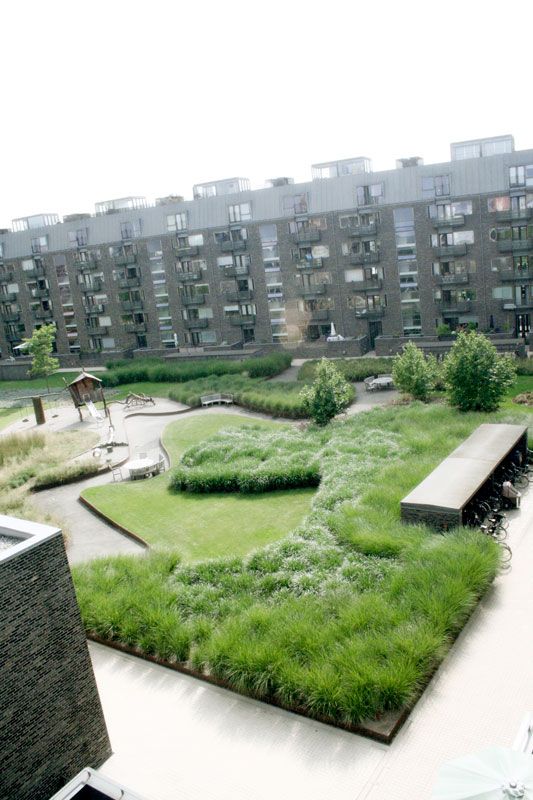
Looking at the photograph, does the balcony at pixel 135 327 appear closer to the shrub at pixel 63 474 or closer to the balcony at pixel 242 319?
the balcony at pixel 242 319

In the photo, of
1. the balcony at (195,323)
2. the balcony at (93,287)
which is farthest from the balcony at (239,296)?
the balcony at (93,287)

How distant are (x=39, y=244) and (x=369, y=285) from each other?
3472cm

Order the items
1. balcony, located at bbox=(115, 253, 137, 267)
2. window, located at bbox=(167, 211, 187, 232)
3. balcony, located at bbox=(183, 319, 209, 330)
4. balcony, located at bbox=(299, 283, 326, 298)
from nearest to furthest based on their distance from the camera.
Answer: balcony, located at bbox=(299, 283, 326, 298)
window, located at bbox=(167, 211, 187, 232)
balcony, located at bbox=(183, 319, 209, 330)
balcony, located at bbox=(115, 253, 137, 267)

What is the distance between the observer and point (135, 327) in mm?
60000

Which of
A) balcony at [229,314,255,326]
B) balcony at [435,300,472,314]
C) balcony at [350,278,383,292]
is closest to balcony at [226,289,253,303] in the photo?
balcony at [229,314,255,326]

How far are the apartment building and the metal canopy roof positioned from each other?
84.9 feet

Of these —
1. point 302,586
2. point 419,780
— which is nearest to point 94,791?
point 419,780

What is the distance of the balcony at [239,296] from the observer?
54219 mm

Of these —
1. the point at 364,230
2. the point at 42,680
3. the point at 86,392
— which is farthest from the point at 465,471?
the point at 364,230

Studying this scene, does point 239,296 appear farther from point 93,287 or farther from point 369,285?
Answer: point 93,287

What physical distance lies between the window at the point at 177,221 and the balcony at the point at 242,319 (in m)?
9.23

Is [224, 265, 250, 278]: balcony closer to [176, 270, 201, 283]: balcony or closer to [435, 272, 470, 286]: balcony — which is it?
[176, 270, 201, 283]: balcony

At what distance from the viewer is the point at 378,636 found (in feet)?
40.8

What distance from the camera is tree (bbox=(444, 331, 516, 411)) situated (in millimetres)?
28031
